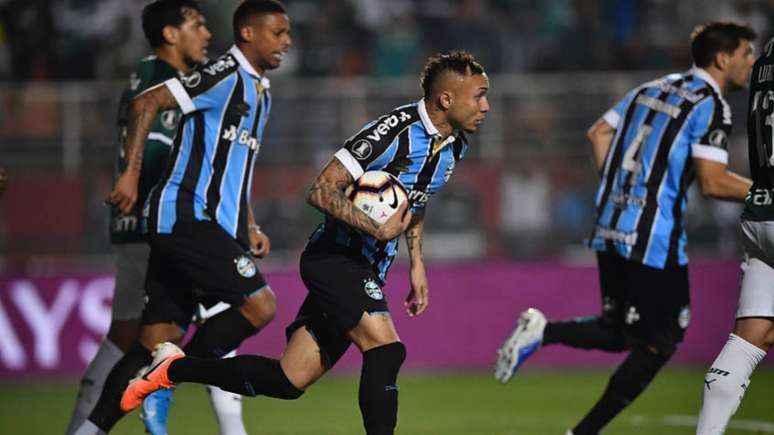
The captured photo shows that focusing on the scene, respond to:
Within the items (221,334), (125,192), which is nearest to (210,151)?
(125,192)

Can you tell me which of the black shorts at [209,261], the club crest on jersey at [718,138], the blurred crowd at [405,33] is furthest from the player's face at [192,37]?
the blurred crowd at [405,33]

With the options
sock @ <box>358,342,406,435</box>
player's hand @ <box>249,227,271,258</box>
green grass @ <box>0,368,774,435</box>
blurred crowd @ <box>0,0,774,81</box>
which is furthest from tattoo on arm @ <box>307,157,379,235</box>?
blurred crowd @ <box>0,0,774,81</box>

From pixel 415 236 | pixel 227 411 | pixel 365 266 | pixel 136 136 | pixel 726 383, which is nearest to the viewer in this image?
pixel 726 383

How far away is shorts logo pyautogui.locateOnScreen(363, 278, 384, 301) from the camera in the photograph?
20.7ft

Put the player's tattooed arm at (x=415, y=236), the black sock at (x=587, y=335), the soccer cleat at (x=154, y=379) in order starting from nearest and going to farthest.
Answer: the soccer cleat at (x=154, y=379), the player's tattooed arm at (x=415, y=236), the black sock at (x=587, y=335)

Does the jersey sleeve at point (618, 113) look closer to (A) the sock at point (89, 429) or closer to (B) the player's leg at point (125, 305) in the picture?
(B) the player's leg at point (125, 305)

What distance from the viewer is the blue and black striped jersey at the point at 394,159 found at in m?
6.29

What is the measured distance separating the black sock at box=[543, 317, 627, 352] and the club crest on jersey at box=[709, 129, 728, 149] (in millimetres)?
1264

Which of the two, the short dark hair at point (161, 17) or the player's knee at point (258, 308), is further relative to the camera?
the short dark hair at point (161, 17)

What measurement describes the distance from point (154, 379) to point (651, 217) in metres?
3.12

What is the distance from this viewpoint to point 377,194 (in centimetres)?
621

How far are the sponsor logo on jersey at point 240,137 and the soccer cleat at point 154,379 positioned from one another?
1201 millimetres

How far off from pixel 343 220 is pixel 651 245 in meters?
2.49

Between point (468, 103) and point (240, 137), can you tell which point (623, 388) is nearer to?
point (468, 103)
